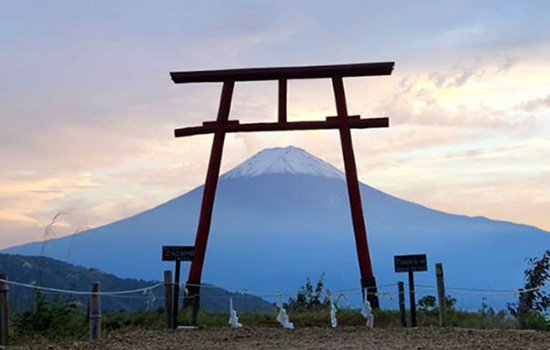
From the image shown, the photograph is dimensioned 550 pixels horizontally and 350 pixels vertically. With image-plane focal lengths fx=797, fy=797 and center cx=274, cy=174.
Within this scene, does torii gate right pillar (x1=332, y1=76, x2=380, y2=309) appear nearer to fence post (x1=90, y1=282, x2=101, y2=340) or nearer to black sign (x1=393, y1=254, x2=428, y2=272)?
black sign (x1=393, y1=254, x2=428, y2=272)

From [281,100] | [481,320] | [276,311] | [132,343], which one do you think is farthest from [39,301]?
[481,320]

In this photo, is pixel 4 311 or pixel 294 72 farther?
pixel 294 72

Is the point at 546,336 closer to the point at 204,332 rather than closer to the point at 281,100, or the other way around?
the point at 204,332

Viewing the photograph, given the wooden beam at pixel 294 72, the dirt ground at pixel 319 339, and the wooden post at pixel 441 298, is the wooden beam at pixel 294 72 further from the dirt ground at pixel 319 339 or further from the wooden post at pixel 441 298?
the dirt ground at pixel 319 339

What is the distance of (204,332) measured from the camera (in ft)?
44.6

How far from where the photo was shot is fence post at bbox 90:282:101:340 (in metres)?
11.9

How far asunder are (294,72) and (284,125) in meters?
1.13

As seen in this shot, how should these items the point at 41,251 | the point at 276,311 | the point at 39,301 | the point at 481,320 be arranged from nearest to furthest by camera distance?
1. the point at 39,301
2. the point at 41,251
3. the point at 481,320
4. the point at 276,311

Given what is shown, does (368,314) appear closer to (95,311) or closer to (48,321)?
(95,311)

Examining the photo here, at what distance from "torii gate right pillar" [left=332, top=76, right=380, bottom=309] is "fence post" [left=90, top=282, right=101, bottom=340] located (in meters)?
5.78

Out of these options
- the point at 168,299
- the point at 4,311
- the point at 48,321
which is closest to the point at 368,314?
the point at 168,299

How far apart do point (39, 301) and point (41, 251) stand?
1.14 meters

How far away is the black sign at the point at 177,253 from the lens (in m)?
14.5

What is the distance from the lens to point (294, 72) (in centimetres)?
1652
